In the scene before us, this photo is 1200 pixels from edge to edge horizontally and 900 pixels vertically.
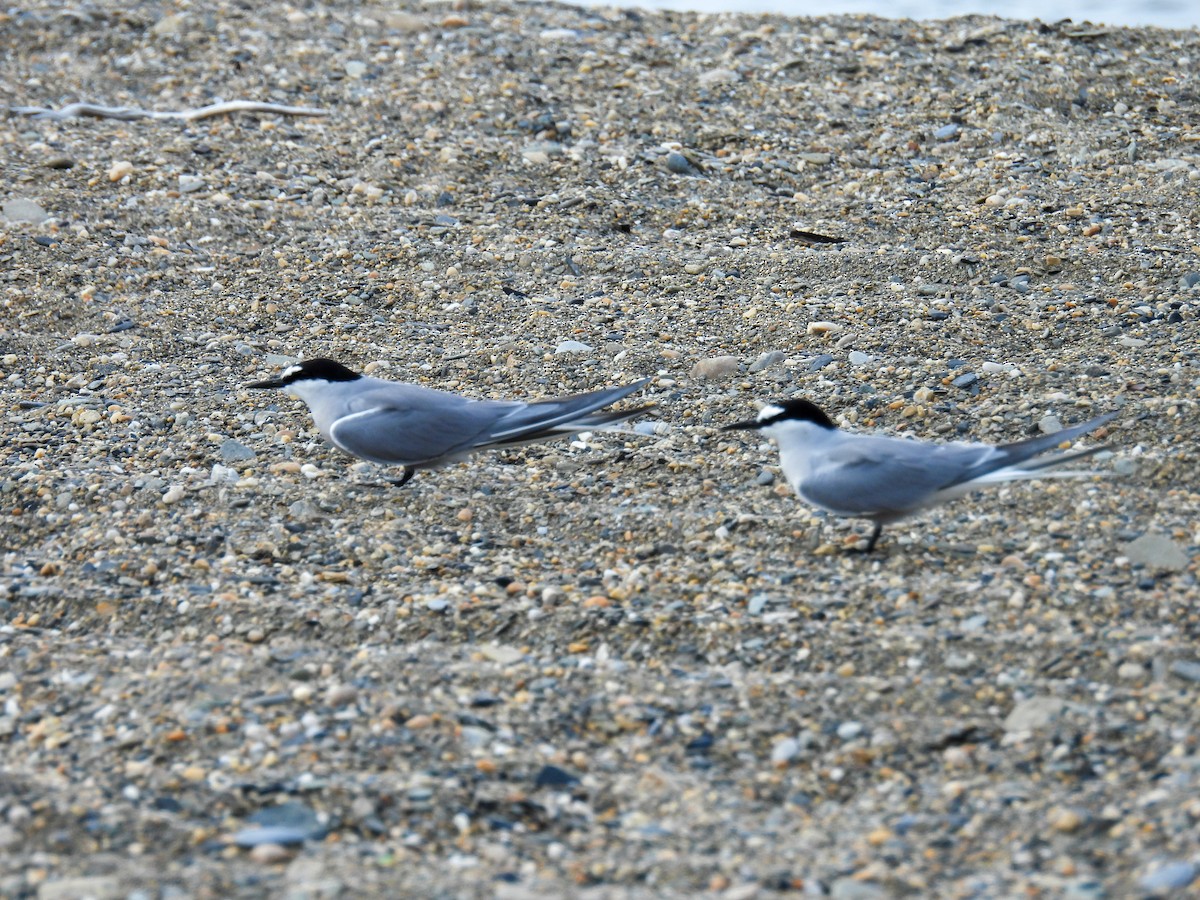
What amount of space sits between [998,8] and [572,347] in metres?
8.38

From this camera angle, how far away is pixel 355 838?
283 centimetres

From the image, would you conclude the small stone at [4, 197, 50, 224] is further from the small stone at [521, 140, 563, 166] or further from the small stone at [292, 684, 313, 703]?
the small stone at [292, 684, 313, 703]

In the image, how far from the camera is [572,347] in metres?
5.19

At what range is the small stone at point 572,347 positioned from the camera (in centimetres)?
516

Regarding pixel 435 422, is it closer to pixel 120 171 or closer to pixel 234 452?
pixel 234 452

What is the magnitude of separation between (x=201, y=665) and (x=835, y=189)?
3829 mm

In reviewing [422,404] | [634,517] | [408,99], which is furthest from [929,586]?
[408,99]

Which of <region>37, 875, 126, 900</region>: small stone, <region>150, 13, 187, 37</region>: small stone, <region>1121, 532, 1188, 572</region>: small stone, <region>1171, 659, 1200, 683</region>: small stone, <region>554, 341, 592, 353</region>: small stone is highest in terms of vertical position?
<region>150, 13, 187, 37</region>: small stone

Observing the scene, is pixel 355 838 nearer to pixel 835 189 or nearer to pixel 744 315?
pixel 744 315

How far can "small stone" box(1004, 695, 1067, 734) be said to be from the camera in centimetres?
306

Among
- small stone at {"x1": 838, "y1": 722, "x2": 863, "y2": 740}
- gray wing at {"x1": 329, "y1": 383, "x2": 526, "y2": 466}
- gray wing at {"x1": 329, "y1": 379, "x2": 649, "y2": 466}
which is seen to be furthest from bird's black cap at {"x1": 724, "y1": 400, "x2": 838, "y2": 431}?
small stone at {"x1": 838, "y1": 722, "x2": 863, "y2": 740}

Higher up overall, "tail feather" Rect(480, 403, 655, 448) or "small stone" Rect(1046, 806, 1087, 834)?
"tail feather" Rect(480, 403, 655, 448)

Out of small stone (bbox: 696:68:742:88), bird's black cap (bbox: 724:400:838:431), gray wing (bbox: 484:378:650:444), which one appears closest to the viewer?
bird's black cap (bbox: 724:400:838:431)

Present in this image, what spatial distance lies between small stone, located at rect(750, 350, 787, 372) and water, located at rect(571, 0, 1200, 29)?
23.8 feet
